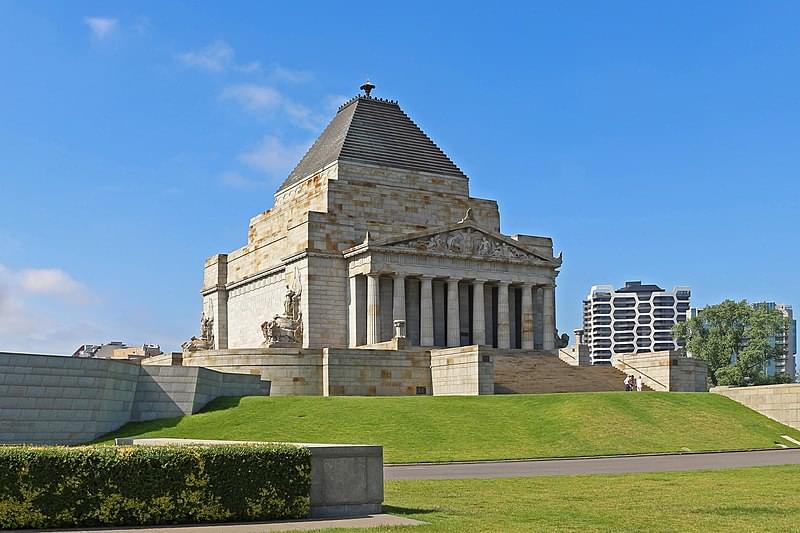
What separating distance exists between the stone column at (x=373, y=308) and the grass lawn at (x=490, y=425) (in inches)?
792

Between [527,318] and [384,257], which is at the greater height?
[384,257]

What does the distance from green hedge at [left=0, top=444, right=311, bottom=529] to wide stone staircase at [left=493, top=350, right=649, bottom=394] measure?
4063 cm

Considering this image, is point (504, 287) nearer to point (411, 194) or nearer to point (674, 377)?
point (411, 194)

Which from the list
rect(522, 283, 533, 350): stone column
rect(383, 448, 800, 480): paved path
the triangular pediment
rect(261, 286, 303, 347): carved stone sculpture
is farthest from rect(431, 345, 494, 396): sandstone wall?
rect(383, 448, 800, 480): paved path

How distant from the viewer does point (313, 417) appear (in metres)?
42.7

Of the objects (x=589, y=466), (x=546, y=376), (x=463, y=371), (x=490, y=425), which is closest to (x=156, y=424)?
(x=490, y=425)

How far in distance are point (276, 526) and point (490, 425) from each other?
24883mm

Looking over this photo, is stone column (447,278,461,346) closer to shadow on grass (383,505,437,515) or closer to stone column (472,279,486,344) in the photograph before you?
stone column (472,279,486,344)

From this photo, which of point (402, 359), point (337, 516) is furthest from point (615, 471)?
point (402, 359)

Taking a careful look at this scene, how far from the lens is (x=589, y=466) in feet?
108

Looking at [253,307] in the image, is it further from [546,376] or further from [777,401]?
[777,401]

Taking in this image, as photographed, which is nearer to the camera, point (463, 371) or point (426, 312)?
point (463, 371)

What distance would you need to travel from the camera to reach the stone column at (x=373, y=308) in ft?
223

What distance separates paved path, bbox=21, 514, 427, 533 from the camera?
1722 centimetres
